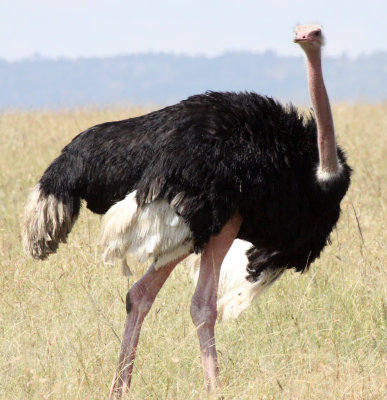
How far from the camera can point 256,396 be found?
3520 mm

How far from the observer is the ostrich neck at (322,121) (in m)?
3.92

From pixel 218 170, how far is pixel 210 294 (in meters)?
0.58

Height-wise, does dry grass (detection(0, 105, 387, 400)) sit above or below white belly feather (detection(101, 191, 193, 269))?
below

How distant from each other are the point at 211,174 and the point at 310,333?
1.18 m

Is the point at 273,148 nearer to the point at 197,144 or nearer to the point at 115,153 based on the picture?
the point at 197,144

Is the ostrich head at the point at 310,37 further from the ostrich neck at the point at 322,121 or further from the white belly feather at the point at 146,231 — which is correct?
the white belly feather at the point at 146,231

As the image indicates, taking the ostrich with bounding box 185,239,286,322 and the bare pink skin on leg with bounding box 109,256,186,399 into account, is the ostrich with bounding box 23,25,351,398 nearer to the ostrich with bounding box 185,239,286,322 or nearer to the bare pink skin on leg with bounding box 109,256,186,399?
the bare pink skin on leg with bounding box 109,256,186,399

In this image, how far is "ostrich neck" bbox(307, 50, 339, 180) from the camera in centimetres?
392

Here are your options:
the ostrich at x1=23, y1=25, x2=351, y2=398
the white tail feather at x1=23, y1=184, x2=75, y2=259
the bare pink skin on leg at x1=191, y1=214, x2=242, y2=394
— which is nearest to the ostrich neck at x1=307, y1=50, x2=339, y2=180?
the ostrich at x1=23, y1=25, x2=351, y2=398

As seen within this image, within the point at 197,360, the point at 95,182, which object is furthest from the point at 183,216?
the point at 197,360

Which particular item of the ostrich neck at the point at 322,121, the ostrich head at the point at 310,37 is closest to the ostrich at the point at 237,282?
the ostrich neck at the point at 322,121

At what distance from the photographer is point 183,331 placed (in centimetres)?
450

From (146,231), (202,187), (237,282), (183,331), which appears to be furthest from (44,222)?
(237,282)

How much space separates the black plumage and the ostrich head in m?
0.32
